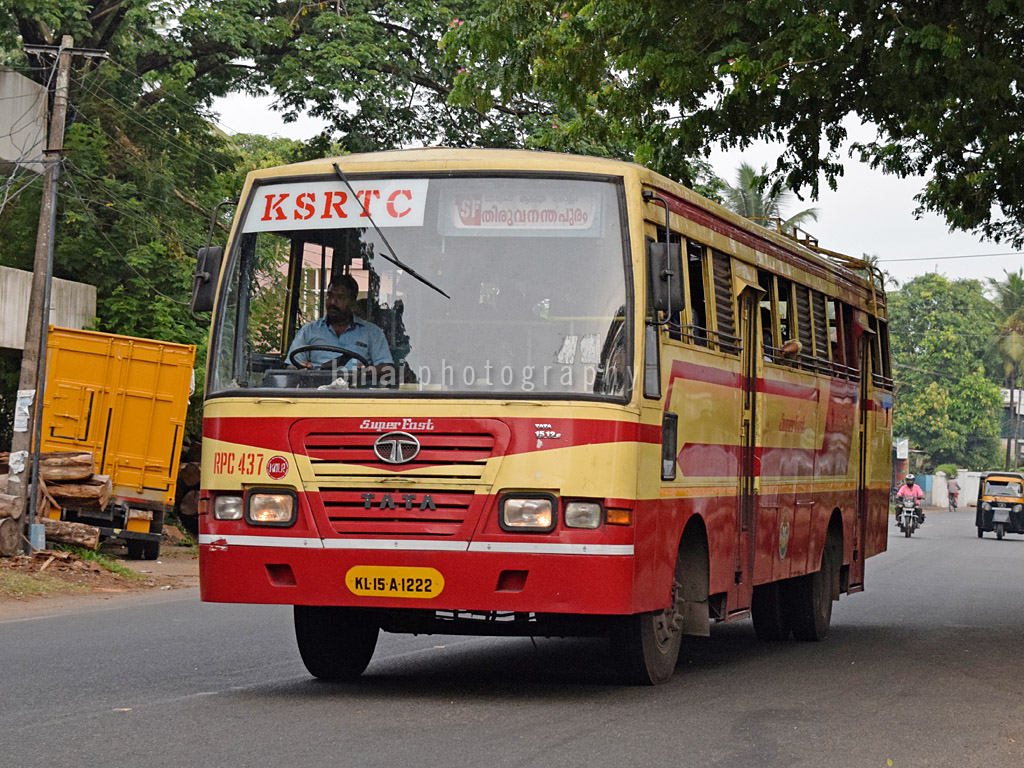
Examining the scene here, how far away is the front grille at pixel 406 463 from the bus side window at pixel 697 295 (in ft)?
5.70

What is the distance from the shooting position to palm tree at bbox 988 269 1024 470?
257 feet

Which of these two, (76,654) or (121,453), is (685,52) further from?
(121,453)

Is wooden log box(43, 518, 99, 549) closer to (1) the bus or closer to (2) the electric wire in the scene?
(2) the electric wire

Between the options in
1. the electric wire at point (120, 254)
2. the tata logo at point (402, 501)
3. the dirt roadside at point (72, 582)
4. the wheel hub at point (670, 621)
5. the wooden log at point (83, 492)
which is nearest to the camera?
the tata logo at point (402, 501)

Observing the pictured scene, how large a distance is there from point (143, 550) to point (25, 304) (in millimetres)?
4805

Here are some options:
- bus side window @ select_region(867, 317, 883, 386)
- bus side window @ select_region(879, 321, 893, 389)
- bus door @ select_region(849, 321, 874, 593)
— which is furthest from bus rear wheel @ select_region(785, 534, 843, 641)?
bus side window @ select_region(879, 321, 893, 389)

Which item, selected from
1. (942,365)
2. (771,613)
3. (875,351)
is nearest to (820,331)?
(771,613)

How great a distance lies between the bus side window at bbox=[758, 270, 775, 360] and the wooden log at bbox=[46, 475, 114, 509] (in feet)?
42.6

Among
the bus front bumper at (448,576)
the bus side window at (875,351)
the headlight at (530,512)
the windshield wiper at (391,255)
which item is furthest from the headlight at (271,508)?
the bus side window at (875,351)

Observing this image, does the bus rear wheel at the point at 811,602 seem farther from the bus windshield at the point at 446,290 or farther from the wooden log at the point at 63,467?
the wooden log at the point at 63,467

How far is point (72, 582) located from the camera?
19016mm

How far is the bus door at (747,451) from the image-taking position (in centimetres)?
1045

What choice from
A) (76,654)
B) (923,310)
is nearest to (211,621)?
(76,654)

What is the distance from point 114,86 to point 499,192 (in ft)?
65.7
